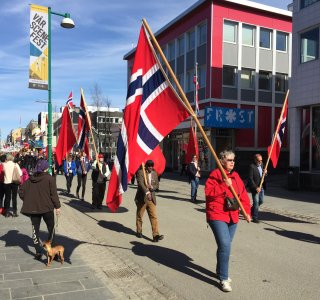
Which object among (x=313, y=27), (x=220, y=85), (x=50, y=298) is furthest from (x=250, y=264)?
(x=220, y=85)

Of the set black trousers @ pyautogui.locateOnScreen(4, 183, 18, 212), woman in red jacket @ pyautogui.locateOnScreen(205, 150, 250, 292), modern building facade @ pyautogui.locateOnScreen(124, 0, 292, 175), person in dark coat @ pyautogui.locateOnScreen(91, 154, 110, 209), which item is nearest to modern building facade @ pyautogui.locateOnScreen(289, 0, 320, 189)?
modern building facade @ pyautogui.locateOnScreen(124, 0, 292, 175)

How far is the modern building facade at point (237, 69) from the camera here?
27797mm

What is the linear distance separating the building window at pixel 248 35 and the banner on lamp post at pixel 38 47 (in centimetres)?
1914

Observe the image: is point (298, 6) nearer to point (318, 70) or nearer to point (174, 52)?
point (318, 70)

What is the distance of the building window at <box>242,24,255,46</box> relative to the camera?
29.0 meters

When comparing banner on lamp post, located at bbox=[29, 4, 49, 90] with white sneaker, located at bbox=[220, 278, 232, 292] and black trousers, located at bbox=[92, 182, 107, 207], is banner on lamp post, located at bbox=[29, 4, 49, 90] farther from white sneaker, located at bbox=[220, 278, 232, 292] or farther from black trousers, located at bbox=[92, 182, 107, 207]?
white sneaker, located at bbox=[220, 278, 232, 292]

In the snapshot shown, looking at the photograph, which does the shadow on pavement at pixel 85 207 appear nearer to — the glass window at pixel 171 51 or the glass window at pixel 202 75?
the glass window at pixel 202 75

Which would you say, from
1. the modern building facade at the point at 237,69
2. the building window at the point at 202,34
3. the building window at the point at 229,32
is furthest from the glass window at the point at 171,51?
the building window at the point at 229,32

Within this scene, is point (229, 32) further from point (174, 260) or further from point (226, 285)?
point (226, 285)

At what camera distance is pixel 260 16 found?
1162 inches

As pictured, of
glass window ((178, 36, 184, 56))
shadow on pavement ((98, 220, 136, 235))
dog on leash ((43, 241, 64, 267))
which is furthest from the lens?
glass window ((178, 36, 184, 56))

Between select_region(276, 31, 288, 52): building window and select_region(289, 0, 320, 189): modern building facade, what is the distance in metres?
11.2

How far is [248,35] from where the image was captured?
96.1ft

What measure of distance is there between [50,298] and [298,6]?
1842cm
